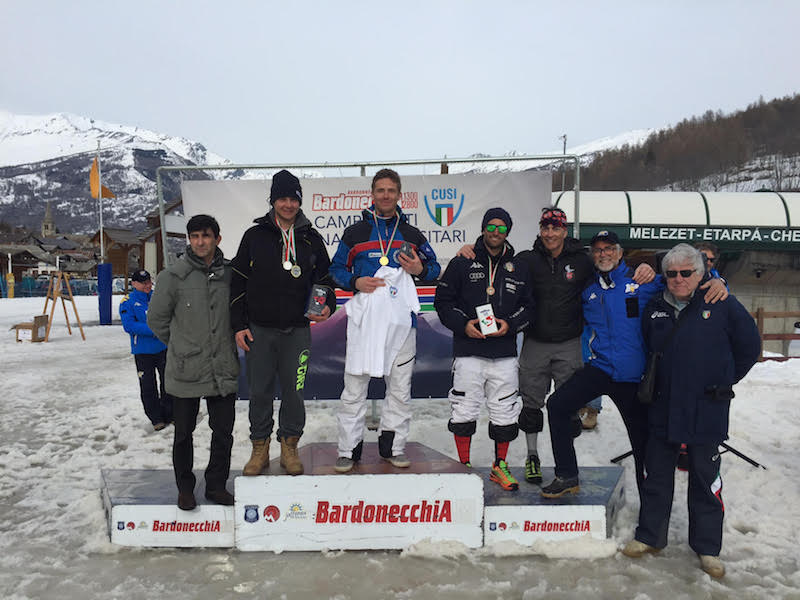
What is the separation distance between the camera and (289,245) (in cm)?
327

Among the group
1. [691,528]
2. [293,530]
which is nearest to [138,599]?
[293,530]

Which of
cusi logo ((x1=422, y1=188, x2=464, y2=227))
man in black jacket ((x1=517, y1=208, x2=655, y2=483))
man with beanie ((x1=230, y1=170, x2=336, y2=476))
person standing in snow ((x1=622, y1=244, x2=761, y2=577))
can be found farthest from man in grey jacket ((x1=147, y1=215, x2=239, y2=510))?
cusi logo ((x1=422, y1=188, x2=464, y2=227))

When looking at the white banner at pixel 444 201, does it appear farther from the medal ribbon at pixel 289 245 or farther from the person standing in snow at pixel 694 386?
the person standing in snow at pixel 694 386

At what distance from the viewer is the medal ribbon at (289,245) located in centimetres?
325

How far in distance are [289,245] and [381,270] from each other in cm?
61

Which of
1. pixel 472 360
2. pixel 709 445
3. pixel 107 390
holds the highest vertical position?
pixel 472 360

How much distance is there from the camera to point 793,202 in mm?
12297

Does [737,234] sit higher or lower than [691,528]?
higher

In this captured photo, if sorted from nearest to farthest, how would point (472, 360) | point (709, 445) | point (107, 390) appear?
1. point (709, 445)
2. point (472, 360)
3. point (107, 390)

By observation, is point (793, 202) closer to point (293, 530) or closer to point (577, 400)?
point (577, 400)

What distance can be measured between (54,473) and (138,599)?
247 centimetres

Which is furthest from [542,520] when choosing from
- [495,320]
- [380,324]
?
[380,324]

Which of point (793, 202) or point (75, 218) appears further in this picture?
point (75, 218)

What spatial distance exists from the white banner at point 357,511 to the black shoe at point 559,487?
0.50 m
